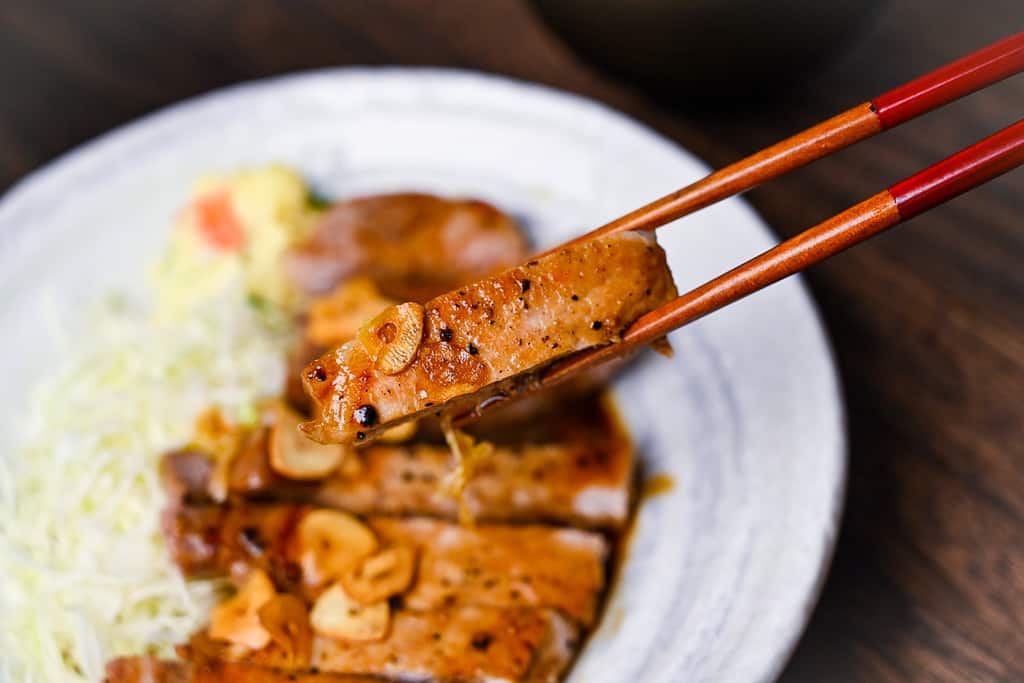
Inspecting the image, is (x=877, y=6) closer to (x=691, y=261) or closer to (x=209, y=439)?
(x=691, y=261)

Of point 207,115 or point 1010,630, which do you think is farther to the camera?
point 207,115

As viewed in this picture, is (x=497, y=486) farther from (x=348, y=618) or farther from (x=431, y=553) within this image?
(x=348, y=618)

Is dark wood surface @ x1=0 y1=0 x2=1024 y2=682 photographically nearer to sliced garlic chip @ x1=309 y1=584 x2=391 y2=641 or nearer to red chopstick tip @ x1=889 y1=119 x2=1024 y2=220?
sliced garlic chip @ x1=309 y1=584 x2=391 y2=641

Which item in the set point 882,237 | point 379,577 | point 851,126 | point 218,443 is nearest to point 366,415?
point 379,577

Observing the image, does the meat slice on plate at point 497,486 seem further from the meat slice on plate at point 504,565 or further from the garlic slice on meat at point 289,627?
the garlic slice on meat at point 289,627

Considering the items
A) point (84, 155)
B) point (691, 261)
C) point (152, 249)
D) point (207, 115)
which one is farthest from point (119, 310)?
point (691, 261)

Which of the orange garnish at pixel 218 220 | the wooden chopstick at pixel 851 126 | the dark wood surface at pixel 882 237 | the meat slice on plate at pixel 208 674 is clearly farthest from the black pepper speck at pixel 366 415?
the orange garnish at pixel 218 220
